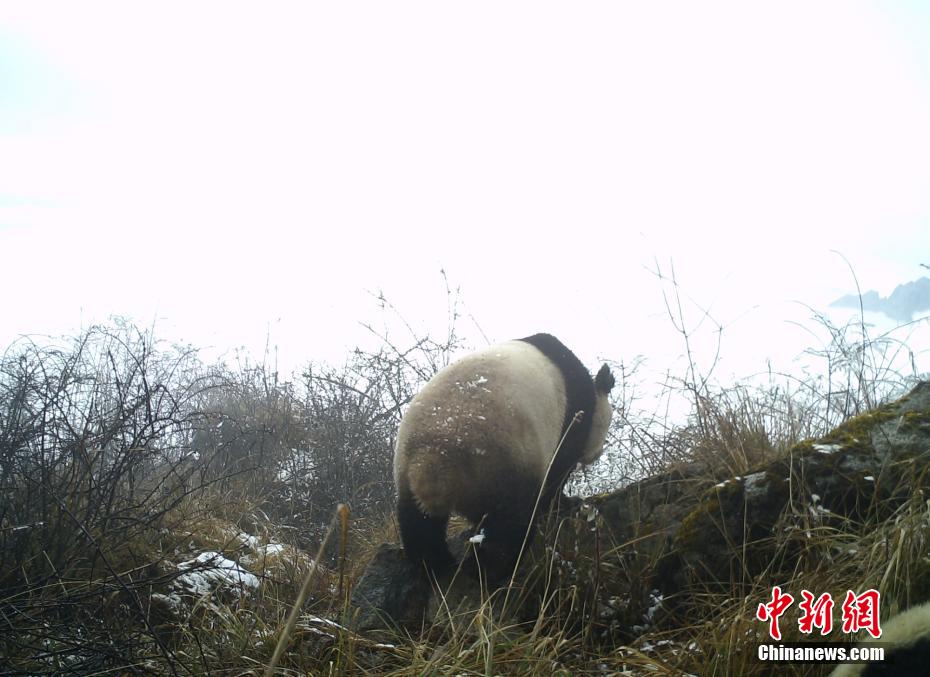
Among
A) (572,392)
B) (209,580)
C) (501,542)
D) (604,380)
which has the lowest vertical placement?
(209,580)

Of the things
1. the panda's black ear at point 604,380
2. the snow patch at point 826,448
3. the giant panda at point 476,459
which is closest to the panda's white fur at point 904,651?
the snow patch at point 826,448

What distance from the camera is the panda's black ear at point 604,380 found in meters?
5.63

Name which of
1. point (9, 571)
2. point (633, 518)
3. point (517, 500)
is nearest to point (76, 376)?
point (9, 571)

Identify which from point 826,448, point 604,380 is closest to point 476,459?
point 826,448

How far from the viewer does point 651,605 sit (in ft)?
11.4

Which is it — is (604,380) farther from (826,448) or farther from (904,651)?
(904,651)

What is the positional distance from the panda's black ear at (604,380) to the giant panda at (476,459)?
49.6 inches

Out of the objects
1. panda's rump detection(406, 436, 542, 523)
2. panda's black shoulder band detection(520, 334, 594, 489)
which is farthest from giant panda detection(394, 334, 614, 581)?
panda's black shoulder band detection(520, 334, 594, 489)

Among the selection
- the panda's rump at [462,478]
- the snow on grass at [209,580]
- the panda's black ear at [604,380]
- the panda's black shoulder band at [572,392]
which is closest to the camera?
the panda's rump at [462,478]

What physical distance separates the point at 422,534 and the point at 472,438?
0.66 m

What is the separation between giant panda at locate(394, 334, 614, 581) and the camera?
3.81 metres

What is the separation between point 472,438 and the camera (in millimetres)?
3818

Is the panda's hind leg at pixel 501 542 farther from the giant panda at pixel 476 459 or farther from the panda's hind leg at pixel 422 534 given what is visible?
the panda's hind leg at pixel 422 534

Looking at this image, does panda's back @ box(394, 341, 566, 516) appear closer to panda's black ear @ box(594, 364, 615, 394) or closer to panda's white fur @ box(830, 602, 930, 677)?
panda's black ear @ box(594, 364, 615, 394)
